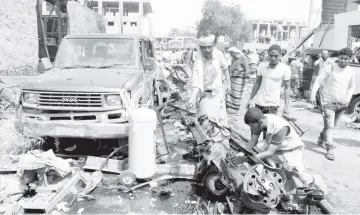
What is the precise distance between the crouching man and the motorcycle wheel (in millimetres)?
550

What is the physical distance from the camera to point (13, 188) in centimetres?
394

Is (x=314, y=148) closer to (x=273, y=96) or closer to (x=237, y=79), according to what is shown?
(x=273, y=96)

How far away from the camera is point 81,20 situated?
15.9 metres

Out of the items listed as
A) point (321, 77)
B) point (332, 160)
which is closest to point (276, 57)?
point (321, 77)

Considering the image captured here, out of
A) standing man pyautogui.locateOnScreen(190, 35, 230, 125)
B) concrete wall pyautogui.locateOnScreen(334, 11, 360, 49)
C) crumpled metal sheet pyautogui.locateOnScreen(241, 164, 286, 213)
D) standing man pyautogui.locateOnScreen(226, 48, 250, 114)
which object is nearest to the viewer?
crumpled metal sheet pyautogui.locateOnScreen(241, 164, 286, 213)

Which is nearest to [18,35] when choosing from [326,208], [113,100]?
[113,100]

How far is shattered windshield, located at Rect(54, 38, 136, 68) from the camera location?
558 centimetres

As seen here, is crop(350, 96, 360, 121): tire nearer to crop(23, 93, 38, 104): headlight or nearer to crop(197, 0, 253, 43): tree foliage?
crop(23, 93, 38, 104): headlight

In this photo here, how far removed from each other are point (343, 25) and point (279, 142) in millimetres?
16322

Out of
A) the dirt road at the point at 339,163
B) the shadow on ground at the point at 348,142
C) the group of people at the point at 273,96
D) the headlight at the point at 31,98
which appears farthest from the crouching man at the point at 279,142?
the shadow on ground at the point at 348,142

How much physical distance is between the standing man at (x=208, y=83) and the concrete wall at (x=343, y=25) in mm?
13827

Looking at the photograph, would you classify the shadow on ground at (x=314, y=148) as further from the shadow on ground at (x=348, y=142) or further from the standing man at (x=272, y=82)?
the standing man at (x=272, y=82)

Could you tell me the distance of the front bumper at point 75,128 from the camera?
443 centimetres

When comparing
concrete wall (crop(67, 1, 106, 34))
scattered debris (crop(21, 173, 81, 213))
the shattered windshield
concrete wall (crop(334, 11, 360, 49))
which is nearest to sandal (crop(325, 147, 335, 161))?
the shattered windshield
